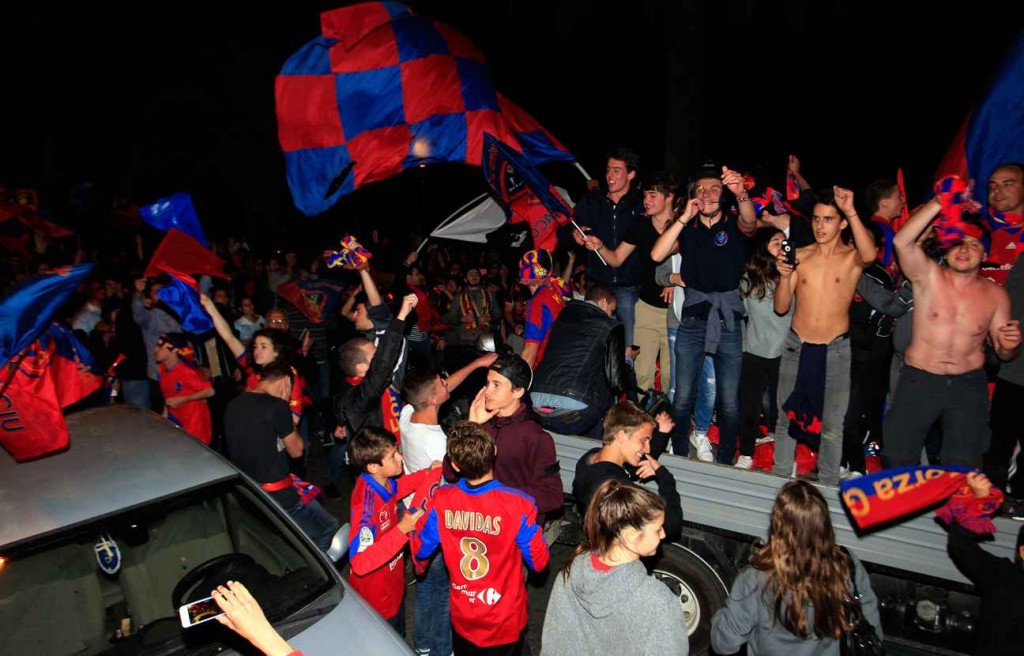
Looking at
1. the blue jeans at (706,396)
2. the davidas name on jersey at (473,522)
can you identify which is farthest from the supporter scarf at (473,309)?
the davidas name on jersey at (473,522)

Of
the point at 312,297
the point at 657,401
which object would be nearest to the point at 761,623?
the point at 657,401

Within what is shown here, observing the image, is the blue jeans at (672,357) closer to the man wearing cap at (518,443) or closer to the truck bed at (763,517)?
the truck bed at (763,517)

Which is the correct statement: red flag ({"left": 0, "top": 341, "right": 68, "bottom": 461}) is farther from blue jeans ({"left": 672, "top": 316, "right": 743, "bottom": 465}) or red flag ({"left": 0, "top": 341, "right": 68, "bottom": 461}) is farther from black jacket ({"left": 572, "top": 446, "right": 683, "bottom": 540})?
blue jeans ({"left": 672, "top": 316, "right": 743, "bottom": 465})

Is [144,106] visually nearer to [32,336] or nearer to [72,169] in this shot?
[72,169]

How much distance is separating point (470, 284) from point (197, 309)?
16.7 ft

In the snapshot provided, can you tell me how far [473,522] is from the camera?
3.62m

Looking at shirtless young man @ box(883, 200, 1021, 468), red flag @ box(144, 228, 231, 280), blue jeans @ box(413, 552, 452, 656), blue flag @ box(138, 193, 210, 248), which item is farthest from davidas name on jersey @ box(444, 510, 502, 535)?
blue flag @ box(138, 193, 210, 248)

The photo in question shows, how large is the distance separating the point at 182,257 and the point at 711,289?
188 inches

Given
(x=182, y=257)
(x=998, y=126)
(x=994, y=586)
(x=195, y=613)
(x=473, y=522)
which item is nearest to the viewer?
(x=195, y=613)

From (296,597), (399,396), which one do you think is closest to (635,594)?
(296,597)

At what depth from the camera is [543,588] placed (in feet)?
18.6

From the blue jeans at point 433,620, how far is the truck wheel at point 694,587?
54.5 inches

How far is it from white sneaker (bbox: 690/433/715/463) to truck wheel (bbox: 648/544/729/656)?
1.36m

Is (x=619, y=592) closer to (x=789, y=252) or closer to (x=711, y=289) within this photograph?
(x=789, y=252)
